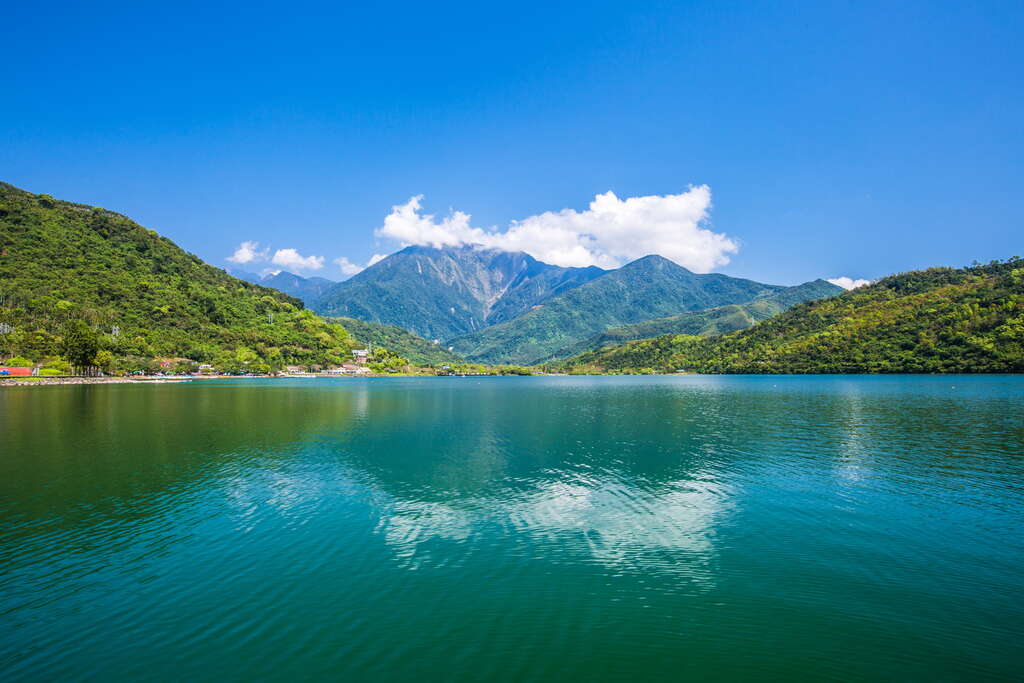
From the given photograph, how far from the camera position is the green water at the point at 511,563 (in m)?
10.2

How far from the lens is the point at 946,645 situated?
10.7 meters

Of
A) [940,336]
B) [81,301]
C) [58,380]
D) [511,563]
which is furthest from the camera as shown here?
[940,336]

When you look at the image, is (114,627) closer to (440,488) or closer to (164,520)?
(164,520)

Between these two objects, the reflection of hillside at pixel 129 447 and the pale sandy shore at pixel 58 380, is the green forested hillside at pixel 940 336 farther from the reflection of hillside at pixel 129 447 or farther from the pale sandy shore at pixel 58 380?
the pale sandy shore at pixel 58 380

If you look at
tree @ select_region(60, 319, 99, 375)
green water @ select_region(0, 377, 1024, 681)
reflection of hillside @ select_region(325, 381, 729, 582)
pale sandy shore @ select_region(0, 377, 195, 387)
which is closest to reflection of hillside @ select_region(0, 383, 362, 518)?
green water @ select_region(0, 377, 1024, 681)

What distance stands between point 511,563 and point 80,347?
490ft

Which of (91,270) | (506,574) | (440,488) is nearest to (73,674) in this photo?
(506,574)

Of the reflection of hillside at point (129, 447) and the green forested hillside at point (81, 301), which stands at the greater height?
the green forested hillside at point (81, 301)

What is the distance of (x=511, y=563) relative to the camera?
1545cm

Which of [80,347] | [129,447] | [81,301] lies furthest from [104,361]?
[129,447]

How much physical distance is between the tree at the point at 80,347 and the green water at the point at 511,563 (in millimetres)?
111341

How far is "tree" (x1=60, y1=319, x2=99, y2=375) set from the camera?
11788cm

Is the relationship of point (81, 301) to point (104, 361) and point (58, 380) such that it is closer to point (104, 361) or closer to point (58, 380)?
Result: point (104, 361)

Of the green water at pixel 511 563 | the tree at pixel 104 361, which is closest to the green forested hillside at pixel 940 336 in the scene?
the green water at pixel 511 563
